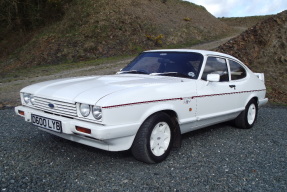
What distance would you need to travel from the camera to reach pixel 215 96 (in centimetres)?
459

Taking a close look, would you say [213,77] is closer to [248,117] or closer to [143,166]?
[143,166]

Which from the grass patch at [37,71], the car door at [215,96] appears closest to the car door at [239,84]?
the car door at [215,96]

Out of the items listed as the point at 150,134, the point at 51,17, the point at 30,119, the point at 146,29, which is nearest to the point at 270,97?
the point at 150,134

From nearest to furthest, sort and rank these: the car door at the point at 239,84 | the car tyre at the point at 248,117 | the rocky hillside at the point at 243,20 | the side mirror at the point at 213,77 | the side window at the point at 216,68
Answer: the side mirror at the point at 213,77
the side window at the point at 216,68
the car door at the point at 239,84
the car tyre at the point at 248,117
the rocky hillside at the point at 243,20

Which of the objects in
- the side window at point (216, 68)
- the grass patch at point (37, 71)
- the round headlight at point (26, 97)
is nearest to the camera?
the round headlight at point (26, 97)

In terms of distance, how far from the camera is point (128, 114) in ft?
11.0

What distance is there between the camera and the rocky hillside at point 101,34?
18750 mm

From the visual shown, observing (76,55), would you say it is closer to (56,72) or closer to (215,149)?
(56,72)

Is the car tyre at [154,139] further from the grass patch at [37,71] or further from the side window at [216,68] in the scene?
the grass patch at [37,71]

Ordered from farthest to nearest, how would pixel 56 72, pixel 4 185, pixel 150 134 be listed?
pixel 56 72 → pixel 150 134 → pixel 4 185

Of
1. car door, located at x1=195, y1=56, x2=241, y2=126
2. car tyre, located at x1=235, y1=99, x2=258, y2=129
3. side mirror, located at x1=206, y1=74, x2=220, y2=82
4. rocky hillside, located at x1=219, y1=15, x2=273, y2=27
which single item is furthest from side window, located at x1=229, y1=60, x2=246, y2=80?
rocky hillside, located at x1=219, y1=15, x2=273, y2=27

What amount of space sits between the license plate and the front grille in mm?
119

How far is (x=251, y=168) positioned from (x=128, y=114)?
1.74m

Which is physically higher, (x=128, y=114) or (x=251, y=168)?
(x=128, y=114)
